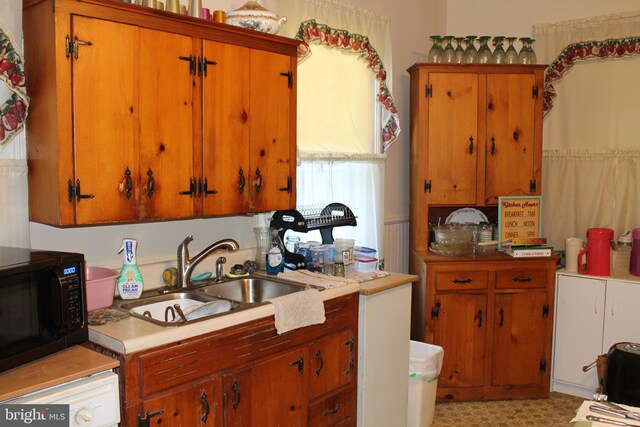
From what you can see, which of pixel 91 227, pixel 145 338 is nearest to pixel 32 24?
pixel 91 227

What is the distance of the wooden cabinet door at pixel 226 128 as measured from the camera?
7.43 ft

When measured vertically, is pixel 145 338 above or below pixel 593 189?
below

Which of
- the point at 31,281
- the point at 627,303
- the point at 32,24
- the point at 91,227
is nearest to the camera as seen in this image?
the point at 31,281

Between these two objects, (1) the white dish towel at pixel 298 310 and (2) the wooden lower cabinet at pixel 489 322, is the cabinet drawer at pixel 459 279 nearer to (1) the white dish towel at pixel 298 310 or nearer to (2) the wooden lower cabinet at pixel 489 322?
(2) the wooden lower cabinet at pixel 489 322

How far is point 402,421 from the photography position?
2.90 metres

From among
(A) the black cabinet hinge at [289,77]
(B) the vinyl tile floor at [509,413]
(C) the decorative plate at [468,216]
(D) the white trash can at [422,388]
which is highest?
(A) the black cabinet hinge at [289,77]

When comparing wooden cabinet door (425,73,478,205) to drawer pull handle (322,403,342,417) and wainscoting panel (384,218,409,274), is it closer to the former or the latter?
wainscoting panel (384,218,409,274)

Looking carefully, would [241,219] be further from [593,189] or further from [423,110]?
[593,189]

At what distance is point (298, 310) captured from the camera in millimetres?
2230

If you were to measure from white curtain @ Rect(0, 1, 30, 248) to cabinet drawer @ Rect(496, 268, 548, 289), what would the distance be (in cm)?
260

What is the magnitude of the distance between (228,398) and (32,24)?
150cm

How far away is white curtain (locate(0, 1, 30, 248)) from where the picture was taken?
6.43ft

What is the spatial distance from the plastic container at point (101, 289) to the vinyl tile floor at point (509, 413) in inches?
79.7

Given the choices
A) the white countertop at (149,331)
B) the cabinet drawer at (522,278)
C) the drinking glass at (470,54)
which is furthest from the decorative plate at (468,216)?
the white countertop at (149,331)
